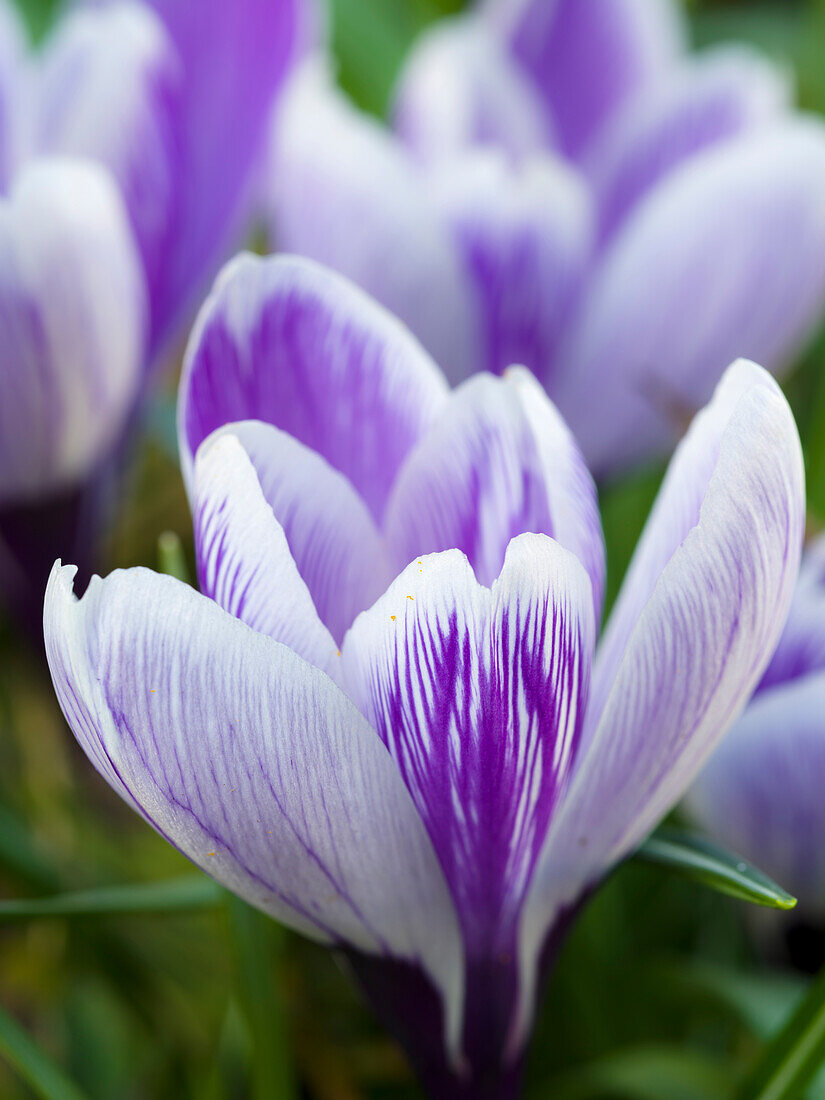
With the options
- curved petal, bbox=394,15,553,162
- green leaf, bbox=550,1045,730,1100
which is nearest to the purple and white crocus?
green leaf, bbox=550,1045,730,1100

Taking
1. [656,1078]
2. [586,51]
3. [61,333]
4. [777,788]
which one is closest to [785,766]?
[777,788]

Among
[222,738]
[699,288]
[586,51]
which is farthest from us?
[586,51]

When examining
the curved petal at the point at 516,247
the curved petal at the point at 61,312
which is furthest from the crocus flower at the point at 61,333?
the curved petal at the point at 516,247

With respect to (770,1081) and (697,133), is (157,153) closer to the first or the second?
(697,133)

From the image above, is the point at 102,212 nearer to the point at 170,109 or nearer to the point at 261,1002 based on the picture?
the point at 170,109

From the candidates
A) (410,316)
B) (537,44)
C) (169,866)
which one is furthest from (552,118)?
(169,866)

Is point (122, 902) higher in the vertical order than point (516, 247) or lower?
lower

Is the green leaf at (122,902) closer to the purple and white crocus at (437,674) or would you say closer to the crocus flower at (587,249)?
the purple and white crocus at (437,674)
